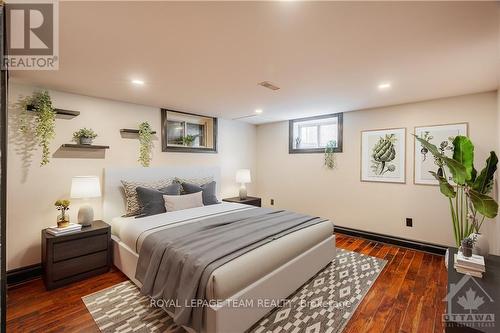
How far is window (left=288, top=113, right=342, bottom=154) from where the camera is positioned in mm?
4367

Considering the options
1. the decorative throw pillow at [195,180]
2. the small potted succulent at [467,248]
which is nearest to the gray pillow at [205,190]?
the decorative throw pillow at [195,180]

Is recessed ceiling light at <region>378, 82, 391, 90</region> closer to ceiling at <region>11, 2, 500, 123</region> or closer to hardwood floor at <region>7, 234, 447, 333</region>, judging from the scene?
ceiling at <region>11, 2, 500, 123</region>

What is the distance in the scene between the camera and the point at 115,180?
3293 millimetres

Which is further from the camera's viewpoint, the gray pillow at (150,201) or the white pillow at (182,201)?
the white pillow at (182,201)

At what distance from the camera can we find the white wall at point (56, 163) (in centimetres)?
259

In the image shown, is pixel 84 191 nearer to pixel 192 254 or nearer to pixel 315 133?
pixel 192 254

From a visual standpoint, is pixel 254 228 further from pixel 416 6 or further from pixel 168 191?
pixel 416 6

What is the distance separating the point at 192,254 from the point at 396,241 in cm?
341

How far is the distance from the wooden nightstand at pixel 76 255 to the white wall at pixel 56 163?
1.10 ft

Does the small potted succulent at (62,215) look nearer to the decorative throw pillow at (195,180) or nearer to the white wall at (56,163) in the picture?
the white wall at (56,163)

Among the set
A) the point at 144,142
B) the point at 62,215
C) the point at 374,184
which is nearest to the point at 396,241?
the point at 374,184

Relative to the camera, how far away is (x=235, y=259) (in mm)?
1826

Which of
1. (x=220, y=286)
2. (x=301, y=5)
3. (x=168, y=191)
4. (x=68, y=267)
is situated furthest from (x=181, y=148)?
(x=301, y=5)

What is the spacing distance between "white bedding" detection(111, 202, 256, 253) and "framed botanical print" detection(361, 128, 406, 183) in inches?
99.3
